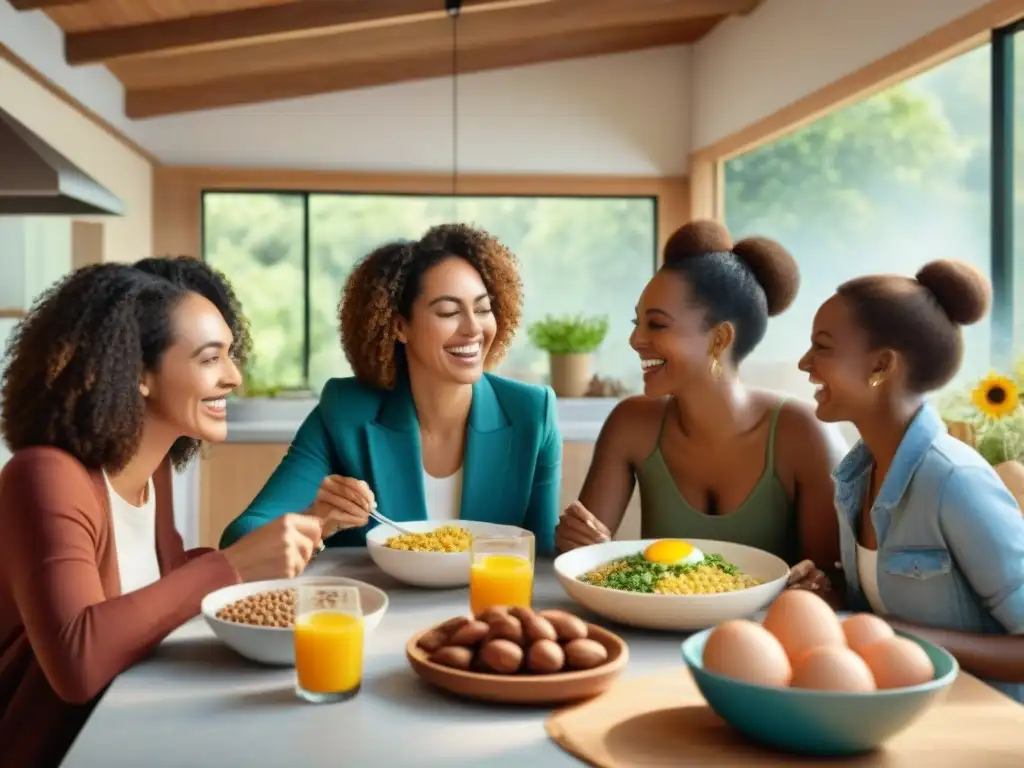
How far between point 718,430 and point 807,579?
41cm

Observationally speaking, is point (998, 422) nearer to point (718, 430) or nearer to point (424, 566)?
point (718, 430)

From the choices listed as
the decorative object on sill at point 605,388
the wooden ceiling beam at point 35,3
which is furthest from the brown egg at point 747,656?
the decorative object on sill at point 605,388

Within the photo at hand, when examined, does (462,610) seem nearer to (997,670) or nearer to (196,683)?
(196,683)

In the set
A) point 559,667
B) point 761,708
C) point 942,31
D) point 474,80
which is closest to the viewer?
point 761,708

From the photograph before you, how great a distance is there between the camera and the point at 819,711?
1.01 m

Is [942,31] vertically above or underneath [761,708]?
above

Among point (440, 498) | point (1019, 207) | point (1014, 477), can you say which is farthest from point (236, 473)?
point (1014, 477)

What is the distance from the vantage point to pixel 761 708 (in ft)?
3.37

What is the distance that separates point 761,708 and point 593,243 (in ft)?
19.1

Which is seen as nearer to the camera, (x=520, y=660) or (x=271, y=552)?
(x=520, y=660)

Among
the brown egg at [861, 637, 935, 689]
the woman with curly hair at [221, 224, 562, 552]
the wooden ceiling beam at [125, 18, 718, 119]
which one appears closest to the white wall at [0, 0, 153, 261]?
the wooden ceiling beam at [125, 18, 718, 119]

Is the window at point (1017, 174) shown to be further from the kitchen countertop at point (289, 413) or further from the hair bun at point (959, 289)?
the hair bun at point (959, 289)

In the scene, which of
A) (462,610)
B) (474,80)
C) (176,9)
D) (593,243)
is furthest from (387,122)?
(462,610)

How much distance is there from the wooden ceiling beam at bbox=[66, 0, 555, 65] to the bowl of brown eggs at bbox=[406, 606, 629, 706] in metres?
4.04
